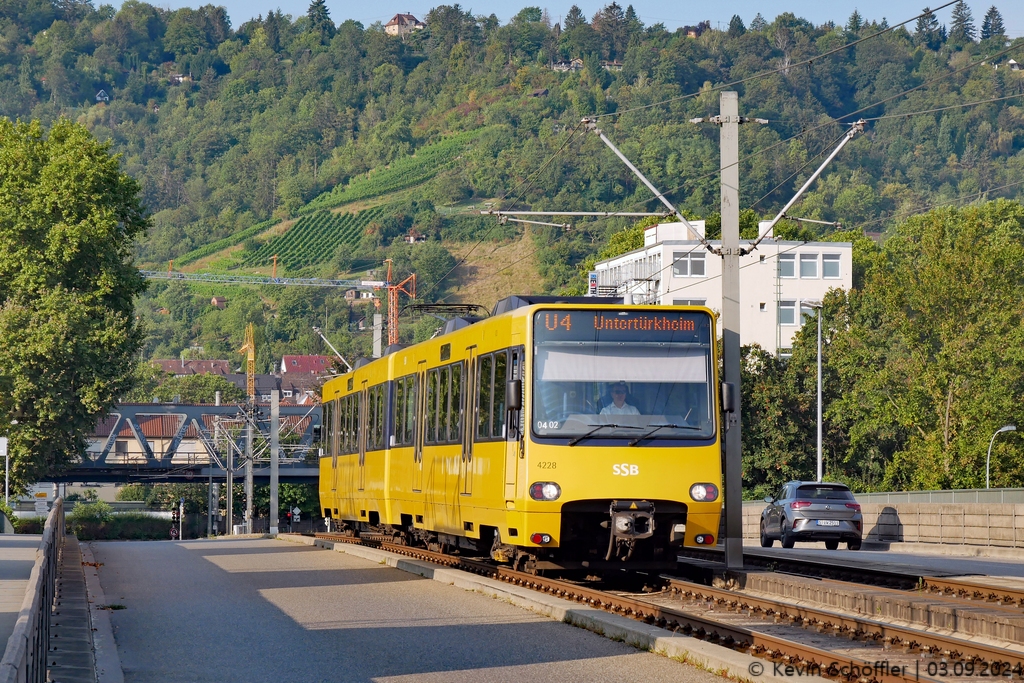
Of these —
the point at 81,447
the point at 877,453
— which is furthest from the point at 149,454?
the point at 877,453

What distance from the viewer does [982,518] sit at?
32.3 m

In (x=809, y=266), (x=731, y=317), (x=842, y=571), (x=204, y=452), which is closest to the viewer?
(x=842, y=571)

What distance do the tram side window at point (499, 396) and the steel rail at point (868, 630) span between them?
10.0ft

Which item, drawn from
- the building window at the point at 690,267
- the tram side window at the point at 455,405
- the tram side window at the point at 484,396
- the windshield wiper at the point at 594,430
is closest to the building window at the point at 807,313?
the building window at the point at 690,267

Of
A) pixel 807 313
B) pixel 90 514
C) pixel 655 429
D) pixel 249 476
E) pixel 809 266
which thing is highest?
pixel 809 266

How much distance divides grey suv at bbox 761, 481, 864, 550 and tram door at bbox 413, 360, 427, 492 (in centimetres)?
1136

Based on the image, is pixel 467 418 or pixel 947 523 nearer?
pixel 467 418

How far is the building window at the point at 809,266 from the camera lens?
373 ft

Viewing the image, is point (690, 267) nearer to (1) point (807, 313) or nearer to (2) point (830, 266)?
(1) point (807, 313)

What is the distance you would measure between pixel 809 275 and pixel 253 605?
100486 mm

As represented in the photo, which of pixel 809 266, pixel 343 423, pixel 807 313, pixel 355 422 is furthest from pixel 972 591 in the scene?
pixel 809 266

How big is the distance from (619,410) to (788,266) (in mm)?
97231

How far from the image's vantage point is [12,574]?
65.2ft

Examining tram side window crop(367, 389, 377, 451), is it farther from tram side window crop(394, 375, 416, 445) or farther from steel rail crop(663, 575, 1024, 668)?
steel rail crop(663, 575, 1024, 668)
